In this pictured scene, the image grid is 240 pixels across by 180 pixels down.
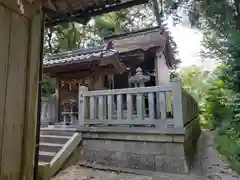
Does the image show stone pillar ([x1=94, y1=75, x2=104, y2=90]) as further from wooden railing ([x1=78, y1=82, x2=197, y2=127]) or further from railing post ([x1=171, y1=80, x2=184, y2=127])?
railing post ([x1=171, y1=80, x2=184, y2=127])

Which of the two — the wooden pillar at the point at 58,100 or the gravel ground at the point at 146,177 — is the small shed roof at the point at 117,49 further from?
the gravel ground at the point at 146,177

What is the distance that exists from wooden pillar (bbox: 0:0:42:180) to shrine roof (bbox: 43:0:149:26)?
0.25 m

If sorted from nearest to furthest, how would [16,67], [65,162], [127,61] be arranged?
1. [16,67]
2. [65,162]
3. [127,61]

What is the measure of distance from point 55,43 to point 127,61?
26.4ft

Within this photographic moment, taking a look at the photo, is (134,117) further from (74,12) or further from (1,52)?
(1,52)

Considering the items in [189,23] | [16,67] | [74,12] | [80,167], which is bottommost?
[80,167]

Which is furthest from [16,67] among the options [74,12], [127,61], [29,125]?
[127,61]

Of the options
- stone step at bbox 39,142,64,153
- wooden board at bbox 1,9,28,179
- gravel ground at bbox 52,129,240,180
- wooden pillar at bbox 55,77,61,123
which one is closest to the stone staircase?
stone step at bbox 39,142,64,153

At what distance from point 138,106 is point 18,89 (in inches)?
107

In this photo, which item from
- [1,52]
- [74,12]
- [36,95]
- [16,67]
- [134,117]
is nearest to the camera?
[1,52]

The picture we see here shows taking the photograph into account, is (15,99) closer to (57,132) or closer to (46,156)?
(46,156)

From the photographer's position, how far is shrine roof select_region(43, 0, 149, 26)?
Answer: 2.35 metres

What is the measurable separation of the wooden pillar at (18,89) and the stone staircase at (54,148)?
1.60m

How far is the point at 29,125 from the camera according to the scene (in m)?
2.09
